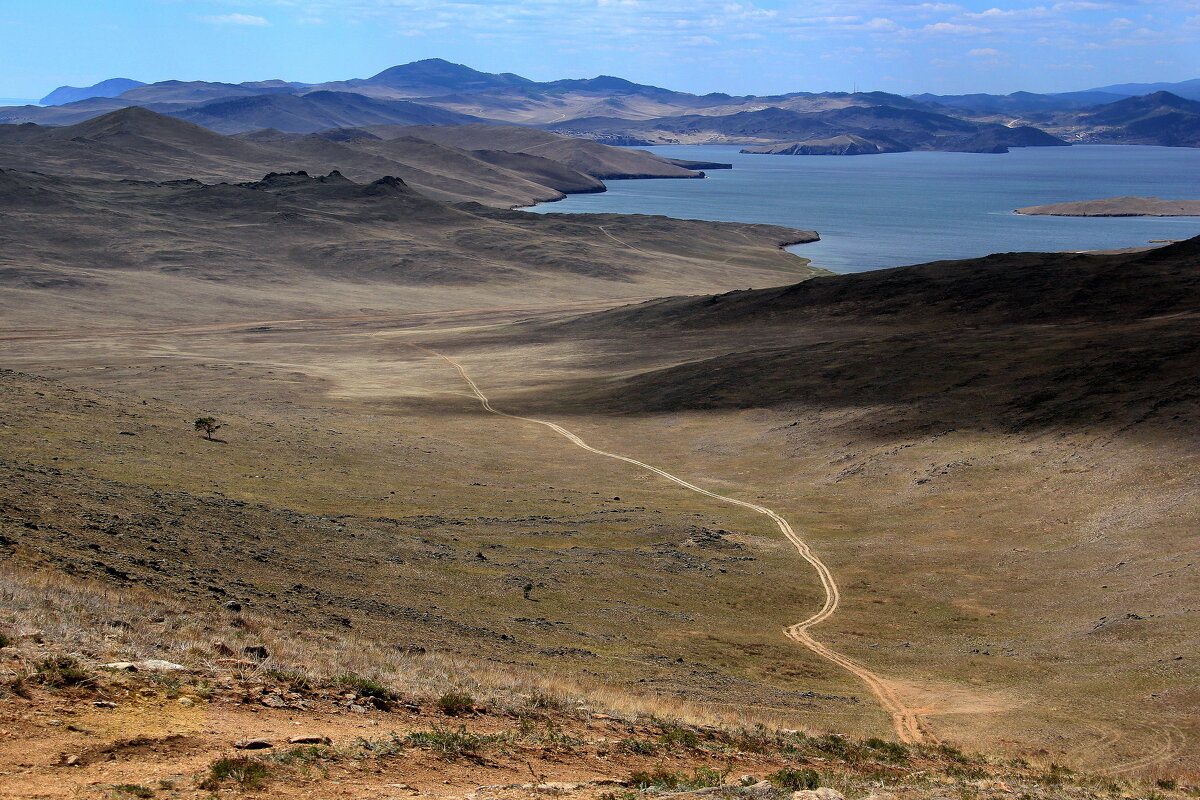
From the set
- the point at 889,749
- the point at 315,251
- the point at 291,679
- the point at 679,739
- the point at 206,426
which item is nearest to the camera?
the point at 291,679

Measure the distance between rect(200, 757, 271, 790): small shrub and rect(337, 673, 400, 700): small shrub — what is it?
3.45 metres

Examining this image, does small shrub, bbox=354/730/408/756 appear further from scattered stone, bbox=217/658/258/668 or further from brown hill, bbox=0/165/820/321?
brown hill, bbox=0/165/820/321

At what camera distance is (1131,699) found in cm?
1988

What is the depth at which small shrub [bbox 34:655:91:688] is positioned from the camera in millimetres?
12539

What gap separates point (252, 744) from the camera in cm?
1177

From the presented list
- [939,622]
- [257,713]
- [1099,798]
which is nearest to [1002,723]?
[1099,798]

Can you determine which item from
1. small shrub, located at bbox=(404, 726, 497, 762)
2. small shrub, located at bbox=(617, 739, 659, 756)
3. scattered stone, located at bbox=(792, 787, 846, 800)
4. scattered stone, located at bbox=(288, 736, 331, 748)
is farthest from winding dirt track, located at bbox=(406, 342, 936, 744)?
scattered stone, located at bbox=(288, 736, 331, 748)

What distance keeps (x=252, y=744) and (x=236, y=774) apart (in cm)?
102

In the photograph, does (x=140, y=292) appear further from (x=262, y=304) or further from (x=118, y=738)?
(x=118, y=738)

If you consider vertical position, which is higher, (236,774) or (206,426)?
(236,774)

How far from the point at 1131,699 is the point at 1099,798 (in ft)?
20.1

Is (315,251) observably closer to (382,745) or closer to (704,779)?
(382,745)

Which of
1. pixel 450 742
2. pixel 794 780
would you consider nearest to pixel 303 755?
pixel 450 742

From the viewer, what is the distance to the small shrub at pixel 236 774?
10.6m
